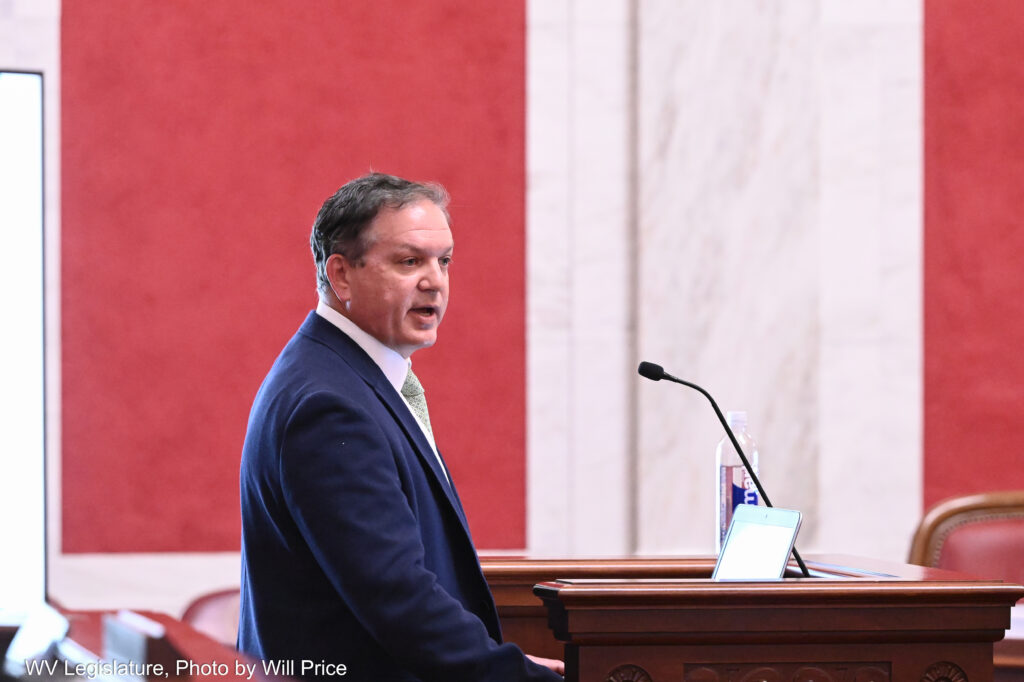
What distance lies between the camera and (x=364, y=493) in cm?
204

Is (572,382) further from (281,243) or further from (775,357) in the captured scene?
(281,243)

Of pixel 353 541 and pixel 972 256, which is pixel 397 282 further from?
pixel 972 256

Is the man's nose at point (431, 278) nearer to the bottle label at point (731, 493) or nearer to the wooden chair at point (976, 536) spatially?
the bottle label at point (731, 493)

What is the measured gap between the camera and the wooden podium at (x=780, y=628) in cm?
214

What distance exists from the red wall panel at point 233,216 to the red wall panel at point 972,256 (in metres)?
1.47

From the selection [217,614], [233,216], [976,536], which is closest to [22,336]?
[233,216]

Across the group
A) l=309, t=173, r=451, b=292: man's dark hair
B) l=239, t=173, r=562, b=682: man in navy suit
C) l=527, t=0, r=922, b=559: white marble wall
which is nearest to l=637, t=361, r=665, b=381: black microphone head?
l=239, t=173, r=562, b=682: man in navy suit

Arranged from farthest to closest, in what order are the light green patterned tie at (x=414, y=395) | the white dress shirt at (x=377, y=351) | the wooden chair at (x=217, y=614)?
the wooden chair at (x=217, y=614)
the light green patterned tie at (x=414, y=395)
the white dress shirt at (x=377, y=351)

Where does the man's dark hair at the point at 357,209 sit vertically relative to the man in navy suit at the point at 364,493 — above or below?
above

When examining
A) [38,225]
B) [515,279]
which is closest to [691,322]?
[515,279]

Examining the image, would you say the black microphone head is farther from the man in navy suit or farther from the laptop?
the man in navy suit

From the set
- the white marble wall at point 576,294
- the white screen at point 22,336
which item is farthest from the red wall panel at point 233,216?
the white screen at point 22,336

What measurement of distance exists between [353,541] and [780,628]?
74 centimetres

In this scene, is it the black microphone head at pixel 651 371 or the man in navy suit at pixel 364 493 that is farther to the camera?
the black microphone head at pixel 651 371
